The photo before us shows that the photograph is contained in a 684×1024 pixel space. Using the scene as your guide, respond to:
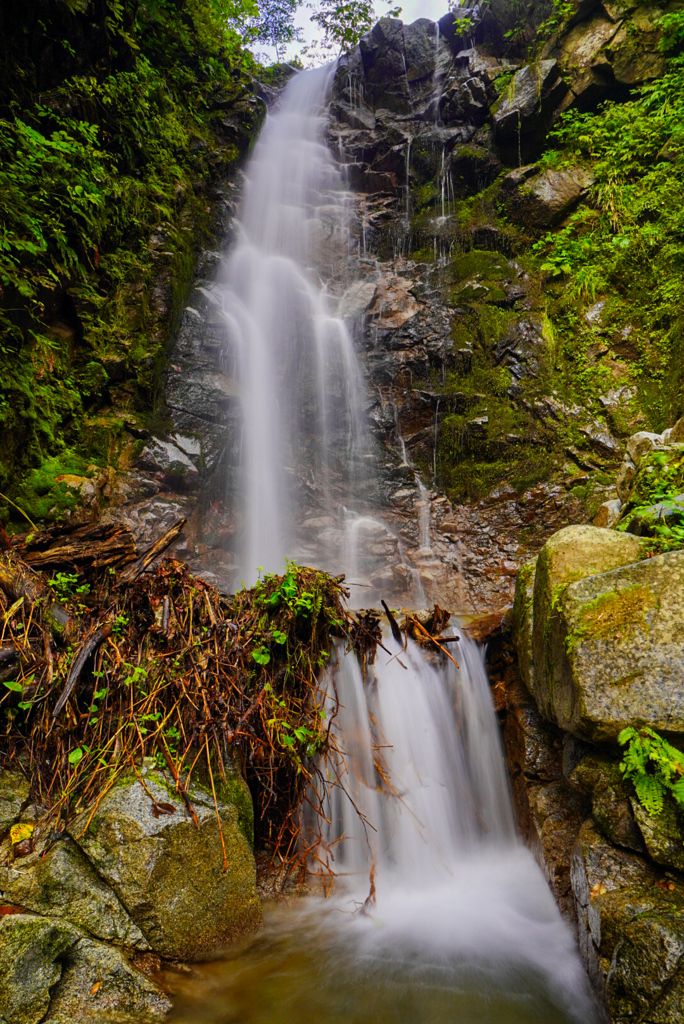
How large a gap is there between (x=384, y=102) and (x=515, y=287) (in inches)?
348

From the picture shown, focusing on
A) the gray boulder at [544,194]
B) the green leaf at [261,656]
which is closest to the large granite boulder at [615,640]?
the green leaf at [261,656]

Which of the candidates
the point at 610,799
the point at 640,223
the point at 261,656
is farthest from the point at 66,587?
the point at 640,223

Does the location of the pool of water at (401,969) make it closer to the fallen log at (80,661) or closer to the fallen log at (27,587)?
the fallen log at (80,661)

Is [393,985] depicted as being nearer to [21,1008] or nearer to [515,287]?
[21,1008]

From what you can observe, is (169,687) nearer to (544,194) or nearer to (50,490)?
(50,490)

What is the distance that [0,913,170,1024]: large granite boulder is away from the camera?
1.96 m

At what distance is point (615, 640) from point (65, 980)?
9.86ft

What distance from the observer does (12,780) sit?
2570mm

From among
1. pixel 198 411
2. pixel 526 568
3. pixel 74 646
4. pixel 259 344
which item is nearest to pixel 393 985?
pixel 74 646

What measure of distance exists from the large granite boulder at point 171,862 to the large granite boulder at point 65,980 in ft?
0.57

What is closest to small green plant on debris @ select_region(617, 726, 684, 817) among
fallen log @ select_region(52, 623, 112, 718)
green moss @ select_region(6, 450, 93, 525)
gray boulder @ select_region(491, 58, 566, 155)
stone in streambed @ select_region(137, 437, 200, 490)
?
fallen log @ select_region(52, 623, 112, 718)

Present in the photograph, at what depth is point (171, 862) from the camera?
94.8 inches

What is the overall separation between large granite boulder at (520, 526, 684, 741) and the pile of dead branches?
5.06ft

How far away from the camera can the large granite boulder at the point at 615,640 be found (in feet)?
7.97
